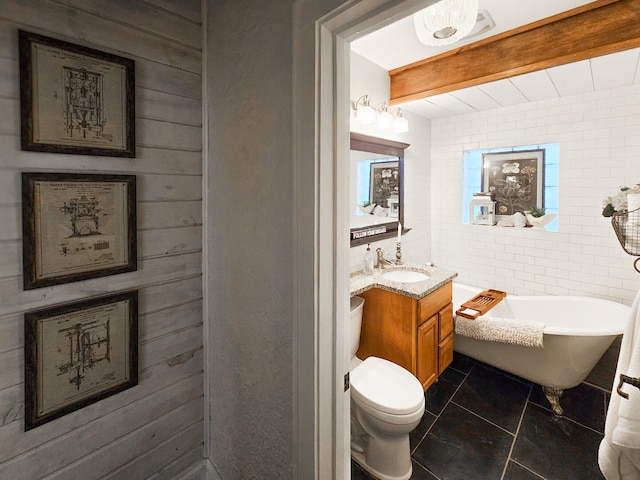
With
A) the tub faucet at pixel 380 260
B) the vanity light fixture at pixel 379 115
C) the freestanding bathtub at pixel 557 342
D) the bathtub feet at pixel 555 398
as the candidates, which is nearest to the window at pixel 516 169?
the freestanding bathtub at pixel 557 342

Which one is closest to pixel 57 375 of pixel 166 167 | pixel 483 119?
pixel 166 167

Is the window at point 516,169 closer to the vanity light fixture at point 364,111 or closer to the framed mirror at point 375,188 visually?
the framed mirror at point 375,188

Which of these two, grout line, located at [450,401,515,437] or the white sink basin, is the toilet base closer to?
grout line, located at [450,401,515,437]

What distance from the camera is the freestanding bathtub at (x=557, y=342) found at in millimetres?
2131

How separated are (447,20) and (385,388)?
185cm

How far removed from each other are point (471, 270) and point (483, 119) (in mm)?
1538

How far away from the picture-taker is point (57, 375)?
1.11 m

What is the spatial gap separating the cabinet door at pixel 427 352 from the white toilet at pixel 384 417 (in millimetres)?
322

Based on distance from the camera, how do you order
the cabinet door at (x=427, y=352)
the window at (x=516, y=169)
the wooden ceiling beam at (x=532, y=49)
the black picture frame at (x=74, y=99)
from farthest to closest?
1. the window at (x=516, y=169)
2. the cabinet door at (x=427, y=352)
3. the wooden ceiling beam at (x=532, y=49)
4. the black picture frame at (x=74, y=99)

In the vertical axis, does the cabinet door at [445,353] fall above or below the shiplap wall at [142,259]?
below

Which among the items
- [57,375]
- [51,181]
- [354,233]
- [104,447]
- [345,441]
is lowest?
[104,447]

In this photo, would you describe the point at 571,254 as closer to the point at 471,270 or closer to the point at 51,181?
the point at 471,270

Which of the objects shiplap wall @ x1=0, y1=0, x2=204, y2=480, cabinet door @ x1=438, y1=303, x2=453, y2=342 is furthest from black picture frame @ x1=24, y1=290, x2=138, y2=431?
cabinet door @ x1=438, y1=303, x2=453, y2=342

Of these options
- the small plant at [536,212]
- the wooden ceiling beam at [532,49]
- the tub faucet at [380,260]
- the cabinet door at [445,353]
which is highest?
the wooden ceiling beam at [532,49]
